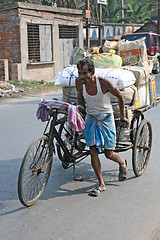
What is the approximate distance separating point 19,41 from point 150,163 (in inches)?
446

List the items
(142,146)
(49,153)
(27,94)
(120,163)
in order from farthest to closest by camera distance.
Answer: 1. (27,94)
2. (142,146)
3. (120,163)
4. (49,153)

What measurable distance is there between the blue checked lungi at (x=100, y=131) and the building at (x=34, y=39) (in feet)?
36.0

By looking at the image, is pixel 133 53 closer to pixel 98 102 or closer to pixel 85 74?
pixel 98 102

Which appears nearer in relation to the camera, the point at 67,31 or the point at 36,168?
the point at 36,168

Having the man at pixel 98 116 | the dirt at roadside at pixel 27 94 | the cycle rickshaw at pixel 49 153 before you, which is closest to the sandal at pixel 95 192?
the man at pixel 98 116

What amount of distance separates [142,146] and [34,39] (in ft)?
41.2

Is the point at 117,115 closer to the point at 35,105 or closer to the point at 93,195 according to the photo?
the point at 93,195

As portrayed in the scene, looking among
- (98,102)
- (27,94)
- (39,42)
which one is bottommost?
(27,94)

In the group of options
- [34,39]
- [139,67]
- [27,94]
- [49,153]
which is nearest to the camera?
[49,153]

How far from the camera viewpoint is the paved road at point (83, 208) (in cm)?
313

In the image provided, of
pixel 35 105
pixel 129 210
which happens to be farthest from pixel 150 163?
pixel 35 105

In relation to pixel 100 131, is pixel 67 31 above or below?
above

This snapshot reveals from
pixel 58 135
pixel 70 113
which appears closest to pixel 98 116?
pixel 70 113

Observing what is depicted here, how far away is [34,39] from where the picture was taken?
16141 millimetres
